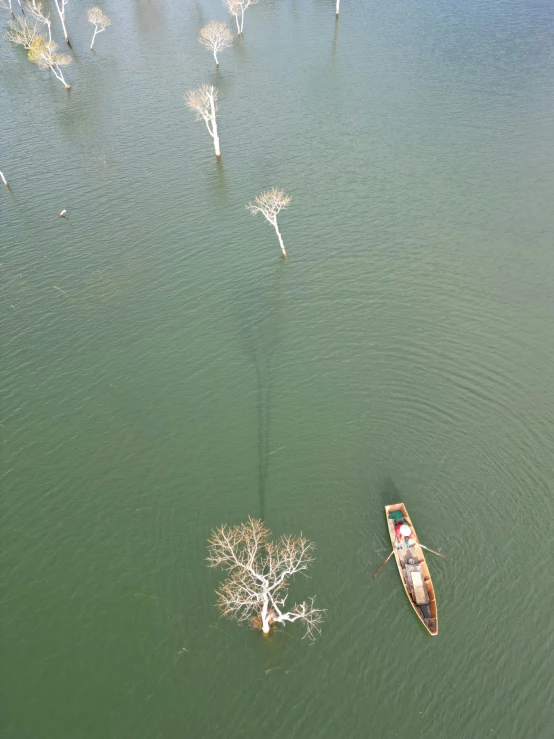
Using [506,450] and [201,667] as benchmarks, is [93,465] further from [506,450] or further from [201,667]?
[506,450]

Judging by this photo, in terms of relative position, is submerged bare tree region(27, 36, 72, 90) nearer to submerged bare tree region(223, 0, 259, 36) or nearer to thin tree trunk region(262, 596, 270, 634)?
submerged bare tree region(223, 0, 259, 36)

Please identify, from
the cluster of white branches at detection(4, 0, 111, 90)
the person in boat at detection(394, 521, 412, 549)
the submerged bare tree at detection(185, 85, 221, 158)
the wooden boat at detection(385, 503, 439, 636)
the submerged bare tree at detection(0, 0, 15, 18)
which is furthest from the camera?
the submerged bare tree at detection(0, 0, 15, 18)

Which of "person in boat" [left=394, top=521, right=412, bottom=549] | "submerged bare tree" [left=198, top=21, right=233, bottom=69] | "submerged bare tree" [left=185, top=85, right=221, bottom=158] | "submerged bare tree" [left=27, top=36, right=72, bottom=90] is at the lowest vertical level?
"person in boat" [left=394, top=521, right=412, bottom=549]

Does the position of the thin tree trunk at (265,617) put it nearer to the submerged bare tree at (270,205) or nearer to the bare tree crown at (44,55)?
the submerged bare tree at (270,205)

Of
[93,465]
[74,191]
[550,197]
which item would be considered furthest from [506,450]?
[74,191]

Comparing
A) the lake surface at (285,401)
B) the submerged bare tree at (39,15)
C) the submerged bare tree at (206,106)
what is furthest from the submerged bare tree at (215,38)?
the submerged bare tree at (39,15)

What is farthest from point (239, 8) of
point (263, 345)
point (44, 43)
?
point (263, 345)

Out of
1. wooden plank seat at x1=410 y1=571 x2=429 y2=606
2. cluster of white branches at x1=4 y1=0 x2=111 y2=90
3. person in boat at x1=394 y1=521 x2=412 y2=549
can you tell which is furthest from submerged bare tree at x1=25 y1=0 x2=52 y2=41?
wooden plank seat at x1=410 y1=571 x2=429 y2=606
